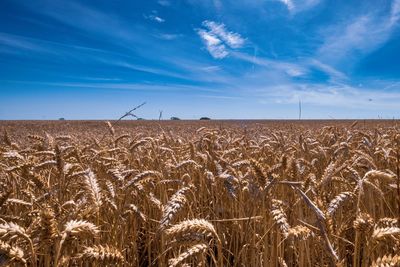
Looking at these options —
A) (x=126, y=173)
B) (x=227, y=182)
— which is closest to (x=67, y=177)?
(x=126, y=173)

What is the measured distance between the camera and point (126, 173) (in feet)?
8.62

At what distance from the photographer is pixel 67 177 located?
2439mm

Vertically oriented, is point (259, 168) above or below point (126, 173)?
above

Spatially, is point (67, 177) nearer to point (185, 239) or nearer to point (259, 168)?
point (185, 239)

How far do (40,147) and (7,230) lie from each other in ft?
10.9

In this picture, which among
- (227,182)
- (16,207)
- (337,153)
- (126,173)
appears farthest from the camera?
(337,153)

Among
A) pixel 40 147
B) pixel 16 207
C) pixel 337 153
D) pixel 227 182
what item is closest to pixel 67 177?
pixel 16 207

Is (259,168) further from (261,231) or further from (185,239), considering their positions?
(261,231)

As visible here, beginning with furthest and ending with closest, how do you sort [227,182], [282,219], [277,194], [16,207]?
[277,194] → [16,207] → [227,182] → [282,219]

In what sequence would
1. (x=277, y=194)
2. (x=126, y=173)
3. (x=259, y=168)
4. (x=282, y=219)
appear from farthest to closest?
1. (x=277, y=194)
2. (x=126, y=173)
3. (x=259, y=168)
4. (x=282, y=219)

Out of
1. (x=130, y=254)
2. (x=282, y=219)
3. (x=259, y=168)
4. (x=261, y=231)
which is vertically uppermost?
(x=259, y=168)

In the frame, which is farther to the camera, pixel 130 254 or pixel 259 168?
pixel 130 254

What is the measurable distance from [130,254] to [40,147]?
213 centimetres

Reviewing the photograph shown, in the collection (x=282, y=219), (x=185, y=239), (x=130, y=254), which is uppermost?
(x=282, y=219)
